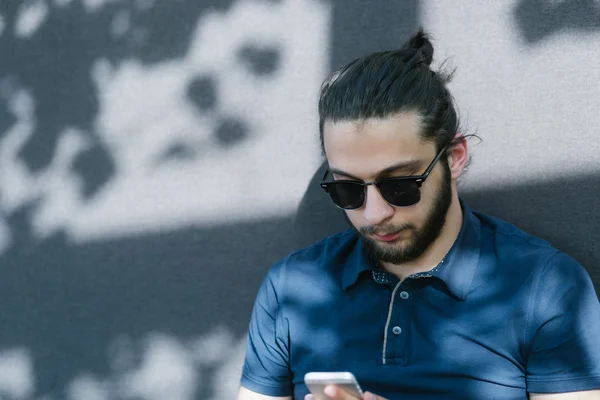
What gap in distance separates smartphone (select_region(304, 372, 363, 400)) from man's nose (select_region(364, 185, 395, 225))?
1.61 feet

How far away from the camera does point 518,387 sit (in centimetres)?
208

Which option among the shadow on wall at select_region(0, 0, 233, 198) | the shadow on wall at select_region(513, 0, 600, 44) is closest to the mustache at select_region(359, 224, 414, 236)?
the shadow on wall at select_region(513, 0, 600, 44)

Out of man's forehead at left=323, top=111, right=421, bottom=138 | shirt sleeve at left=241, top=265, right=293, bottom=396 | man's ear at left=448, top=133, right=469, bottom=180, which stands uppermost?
man's forehead at left=323, top=111, right=421, bottom=138

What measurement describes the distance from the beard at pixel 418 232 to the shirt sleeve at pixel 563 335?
13.0 inches

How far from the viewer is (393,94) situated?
7.04ft

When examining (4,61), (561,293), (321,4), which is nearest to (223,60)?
(321,4)

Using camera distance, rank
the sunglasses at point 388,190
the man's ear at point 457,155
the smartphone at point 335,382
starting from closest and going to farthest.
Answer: the smartphone at point 335,382, the sunglasses at point 388,190, the man's ear at point 457,155

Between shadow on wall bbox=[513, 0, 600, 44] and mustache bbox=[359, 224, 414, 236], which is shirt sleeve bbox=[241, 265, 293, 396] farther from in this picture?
shadow on wall bbox=[513, 0, 600, 44]

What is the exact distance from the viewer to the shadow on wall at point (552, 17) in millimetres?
2385

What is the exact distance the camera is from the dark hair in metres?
2.14

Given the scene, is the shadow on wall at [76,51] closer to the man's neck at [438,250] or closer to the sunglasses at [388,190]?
the sunglasses at [388,190]

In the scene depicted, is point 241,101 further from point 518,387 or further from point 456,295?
point 518,387

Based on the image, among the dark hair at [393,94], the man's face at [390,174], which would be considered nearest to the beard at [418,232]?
the man's face at [390,174]

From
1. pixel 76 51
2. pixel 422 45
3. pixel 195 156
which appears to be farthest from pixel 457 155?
pixel 76 51
